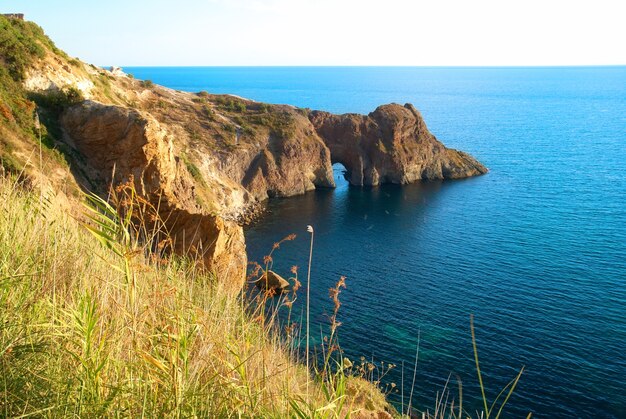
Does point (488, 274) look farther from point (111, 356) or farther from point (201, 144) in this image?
point (111, 356)

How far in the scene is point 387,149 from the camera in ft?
311

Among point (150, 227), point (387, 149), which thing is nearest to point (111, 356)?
point (150, 227)

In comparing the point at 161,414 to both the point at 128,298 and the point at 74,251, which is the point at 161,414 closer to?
the point at 128,298

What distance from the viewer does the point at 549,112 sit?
650 ft

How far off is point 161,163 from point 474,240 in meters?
36.0

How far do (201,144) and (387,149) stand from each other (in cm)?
3594

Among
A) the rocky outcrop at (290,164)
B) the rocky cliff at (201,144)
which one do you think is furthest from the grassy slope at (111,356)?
the rocky outcrop at (290,164)

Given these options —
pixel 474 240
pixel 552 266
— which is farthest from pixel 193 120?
pixel 552 266

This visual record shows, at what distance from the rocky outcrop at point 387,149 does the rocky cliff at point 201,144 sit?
191 mm

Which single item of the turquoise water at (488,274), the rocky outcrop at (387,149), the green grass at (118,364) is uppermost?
the green grass at (118,364)

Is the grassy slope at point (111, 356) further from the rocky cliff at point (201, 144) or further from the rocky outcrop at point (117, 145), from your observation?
the rocky outcrop at point (117, 145)

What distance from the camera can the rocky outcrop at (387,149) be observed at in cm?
9400

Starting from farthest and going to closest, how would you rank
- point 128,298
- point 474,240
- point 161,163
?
point 474,240, point 161,163, point 128,298

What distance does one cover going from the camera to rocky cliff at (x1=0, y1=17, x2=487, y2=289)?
3875 centimetres
